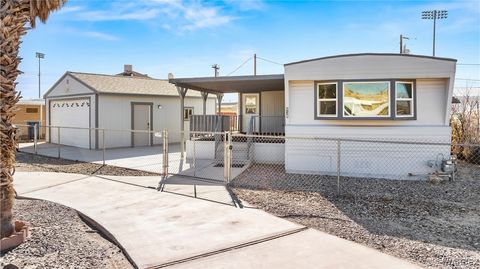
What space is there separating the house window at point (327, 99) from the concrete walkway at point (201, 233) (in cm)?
439

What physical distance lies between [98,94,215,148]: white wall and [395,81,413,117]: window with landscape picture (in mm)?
12872

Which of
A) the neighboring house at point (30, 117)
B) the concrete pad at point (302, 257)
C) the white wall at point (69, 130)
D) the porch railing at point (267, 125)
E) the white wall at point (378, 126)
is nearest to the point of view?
the concrete pad at point (302, 257)

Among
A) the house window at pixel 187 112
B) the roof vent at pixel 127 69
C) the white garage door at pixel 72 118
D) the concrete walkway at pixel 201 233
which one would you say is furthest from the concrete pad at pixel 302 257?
the roof vent at pixel 127 69

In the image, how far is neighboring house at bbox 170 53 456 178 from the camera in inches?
382

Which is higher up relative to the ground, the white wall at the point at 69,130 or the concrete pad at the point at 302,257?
A: the white wall at the point at 69,130

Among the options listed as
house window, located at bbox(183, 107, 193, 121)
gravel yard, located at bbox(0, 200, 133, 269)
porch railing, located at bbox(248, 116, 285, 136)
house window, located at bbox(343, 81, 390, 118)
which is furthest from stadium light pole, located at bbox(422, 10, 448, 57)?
gravel yard, located at bbox(0, 200, 133, 269)

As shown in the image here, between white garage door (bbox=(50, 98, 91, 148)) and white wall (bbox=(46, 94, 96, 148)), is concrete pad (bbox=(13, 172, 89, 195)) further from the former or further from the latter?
white garage door (bbox=(50, 98, 91, 148))

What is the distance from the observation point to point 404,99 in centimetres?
988

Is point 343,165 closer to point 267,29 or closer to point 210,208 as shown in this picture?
point 210,208

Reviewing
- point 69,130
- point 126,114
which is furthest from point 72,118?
point 126,114

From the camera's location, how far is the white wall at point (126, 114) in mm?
16688

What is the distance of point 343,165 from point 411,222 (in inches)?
178

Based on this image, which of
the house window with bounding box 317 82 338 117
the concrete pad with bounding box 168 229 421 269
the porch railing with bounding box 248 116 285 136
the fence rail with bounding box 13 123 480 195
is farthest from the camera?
the porch railing with bounding box 248 116 285 136

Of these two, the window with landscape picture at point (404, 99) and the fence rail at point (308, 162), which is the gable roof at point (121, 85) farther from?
the window with landscape picture at point (404, 99)
